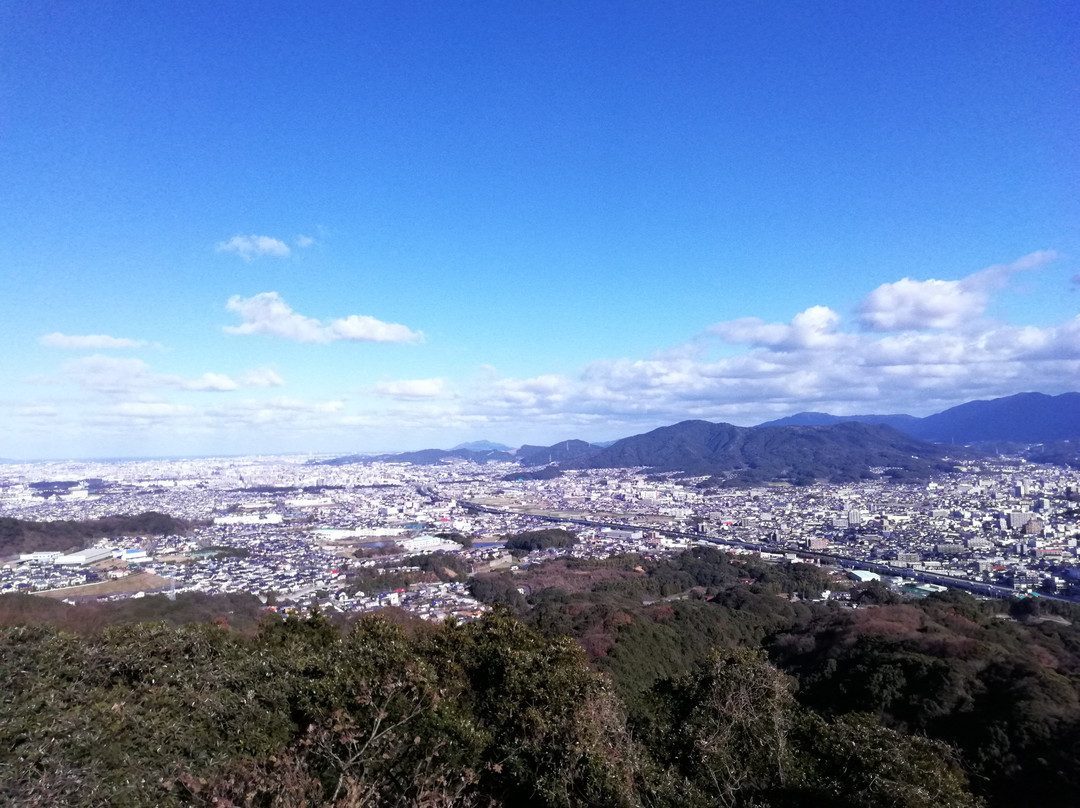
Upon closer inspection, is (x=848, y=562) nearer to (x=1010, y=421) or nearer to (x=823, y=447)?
(x=823, y=447)

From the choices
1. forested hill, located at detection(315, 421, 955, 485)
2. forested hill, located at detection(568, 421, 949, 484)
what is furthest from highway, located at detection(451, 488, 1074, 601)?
forested hill, located at detection(568, 421, 949, 484)

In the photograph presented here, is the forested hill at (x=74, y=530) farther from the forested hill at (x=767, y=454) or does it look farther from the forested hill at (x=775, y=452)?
the forested hill at (x=775, y=452)

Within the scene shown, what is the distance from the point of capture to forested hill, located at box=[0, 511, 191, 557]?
3347 centimetres

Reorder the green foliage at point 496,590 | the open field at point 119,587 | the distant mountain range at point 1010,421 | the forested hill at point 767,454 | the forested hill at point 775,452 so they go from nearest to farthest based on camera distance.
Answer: the open field at point 119,587, the green foliage at point 496,590, the forested hill at point 767,454, the forested hill at point 775,452, the distant mountain range at point 1010,421

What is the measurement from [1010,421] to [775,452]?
173ft

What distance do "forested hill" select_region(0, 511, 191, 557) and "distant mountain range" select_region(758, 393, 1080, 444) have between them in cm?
10450

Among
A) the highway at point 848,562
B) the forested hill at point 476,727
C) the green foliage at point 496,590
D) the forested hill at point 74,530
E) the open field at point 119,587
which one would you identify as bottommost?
the highway at point 848,562

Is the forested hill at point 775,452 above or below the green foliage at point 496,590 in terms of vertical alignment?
above

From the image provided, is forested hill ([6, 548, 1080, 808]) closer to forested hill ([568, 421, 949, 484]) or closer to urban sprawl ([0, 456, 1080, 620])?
urban sprawl ([0, 456, 1080, 620])

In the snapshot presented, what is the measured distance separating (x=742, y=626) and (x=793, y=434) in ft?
286

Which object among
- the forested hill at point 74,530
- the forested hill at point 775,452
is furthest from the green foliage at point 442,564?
the forested hill at point 775,452

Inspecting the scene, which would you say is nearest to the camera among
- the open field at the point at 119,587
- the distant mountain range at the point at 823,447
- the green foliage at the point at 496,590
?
the open field at the point at 119,587

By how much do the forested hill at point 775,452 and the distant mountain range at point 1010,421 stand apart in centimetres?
1499

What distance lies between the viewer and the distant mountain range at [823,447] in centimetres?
8262
